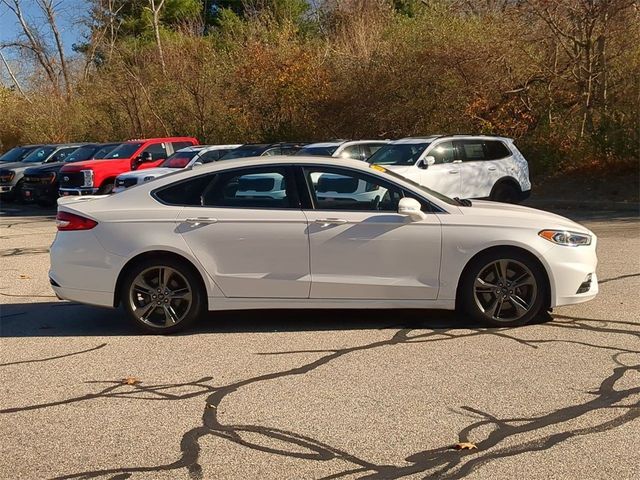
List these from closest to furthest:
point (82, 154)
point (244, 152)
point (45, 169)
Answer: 1. point (244, 152)
2. point (45, 169)
3. point (82, 154)

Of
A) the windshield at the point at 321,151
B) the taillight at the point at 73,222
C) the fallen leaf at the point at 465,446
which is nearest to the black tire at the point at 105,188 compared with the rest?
the windshield at the point at 321,151

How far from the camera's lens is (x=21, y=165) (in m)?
25.0

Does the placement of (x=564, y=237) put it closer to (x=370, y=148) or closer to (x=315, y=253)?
(x=315, y=253)

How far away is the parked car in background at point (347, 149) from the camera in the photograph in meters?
17.0

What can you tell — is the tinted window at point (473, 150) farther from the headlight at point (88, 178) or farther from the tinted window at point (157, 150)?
the headlight at point (88, 178)

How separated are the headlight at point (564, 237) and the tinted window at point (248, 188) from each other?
2.32m

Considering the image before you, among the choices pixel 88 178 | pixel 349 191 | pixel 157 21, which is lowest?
pixel 88 178

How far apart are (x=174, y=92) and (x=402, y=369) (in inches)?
1127

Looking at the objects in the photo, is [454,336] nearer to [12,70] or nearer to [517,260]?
[517,260]

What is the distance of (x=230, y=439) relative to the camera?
473 cm

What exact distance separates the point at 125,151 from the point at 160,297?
1477 cm

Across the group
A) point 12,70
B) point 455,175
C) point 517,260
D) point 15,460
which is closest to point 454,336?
point 517,260

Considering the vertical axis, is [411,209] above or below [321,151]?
below

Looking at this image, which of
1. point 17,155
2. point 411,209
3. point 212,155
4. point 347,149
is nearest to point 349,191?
point 411,209
